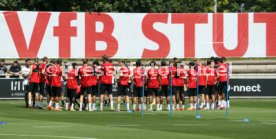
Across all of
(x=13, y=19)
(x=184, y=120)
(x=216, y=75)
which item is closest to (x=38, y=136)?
(x=184, y=120)

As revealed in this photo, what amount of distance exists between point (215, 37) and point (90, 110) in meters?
15.2

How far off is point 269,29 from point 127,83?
53.6ft

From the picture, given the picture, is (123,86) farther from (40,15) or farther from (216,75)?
(40,15)

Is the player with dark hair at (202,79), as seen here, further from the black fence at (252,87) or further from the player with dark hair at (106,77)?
the black fence at (252,87)

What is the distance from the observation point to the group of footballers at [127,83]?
4022cm

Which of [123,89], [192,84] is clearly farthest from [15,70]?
[192,84]

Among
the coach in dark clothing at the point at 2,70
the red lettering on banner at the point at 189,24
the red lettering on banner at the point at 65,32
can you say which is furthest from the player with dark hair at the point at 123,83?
the red lettering on banner at the point at 189,24

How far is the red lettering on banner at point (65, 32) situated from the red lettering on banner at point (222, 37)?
805cm

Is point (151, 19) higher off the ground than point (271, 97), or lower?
higher

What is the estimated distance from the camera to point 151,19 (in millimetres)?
53500

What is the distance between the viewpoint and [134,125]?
29.4 m

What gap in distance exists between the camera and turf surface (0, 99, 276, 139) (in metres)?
25.1

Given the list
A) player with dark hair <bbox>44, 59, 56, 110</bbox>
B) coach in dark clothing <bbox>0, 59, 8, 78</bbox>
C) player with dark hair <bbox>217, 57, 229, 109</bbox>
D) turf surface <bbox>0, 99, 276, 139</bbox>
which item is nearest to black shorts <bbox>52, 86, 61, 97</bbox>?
player with dark hair <bbox>44, 59, 56, 110</bbox>

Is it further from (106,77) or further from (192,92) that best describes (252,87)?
(106,77)
